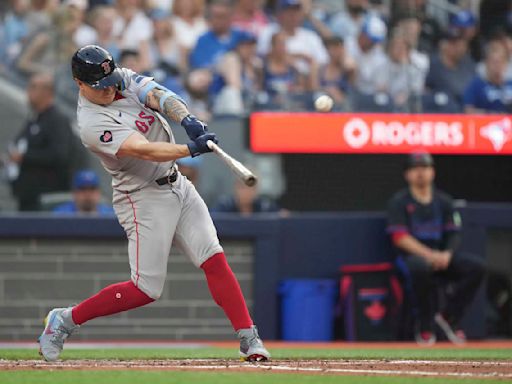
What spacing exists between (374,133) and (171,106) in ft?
17.9

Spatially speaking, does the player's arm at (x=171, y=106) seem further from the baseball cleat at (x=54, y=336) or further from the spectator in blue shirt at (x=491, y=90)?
the spectator in blue shirt at (x=491, y=90)

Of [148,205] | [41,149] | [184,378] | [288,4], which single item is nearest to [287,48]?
[288,4]

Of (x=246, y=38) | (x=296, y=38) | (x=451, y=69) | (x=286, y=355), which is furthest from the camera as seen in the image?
(x=451, y=69)

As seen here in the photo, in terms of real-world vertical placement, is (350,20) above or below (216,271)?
above

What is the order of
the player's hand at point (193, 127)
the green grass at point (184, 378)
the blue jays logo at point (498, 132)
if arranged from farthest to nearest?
1. the blue jays logo at point (498, 132)
2. the player's hand at point (193, 127)
3. the green grass at point (184, 378)

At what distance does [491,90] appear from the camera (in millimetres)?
12422

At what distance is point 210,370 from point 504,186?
22.7ft

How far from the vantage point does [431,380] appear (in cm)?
550

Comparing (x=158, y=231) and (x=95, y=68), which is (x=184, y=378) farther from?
(x=95, y=68)

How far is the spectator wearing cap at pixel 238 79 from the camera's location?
452 inches

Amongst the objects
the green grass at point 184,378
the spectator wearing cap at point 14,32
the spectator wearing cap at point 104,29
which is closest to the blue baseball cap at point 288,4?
the spectator wearing cap at point 104,29

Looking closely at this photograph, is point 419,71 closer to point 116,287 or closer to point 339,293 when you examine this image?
point 339,293

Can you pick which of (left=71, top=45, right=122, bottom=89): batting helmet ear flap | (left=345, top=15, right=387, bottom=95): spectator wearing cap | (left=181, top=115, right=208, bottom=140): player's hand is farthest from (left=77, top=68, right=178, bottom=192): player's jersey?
(left=345, top=15, right=387, bottom=95): spectator wearing cap

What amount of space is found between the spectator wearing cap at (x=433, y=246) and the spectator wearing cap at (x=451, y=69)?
2.13 m
